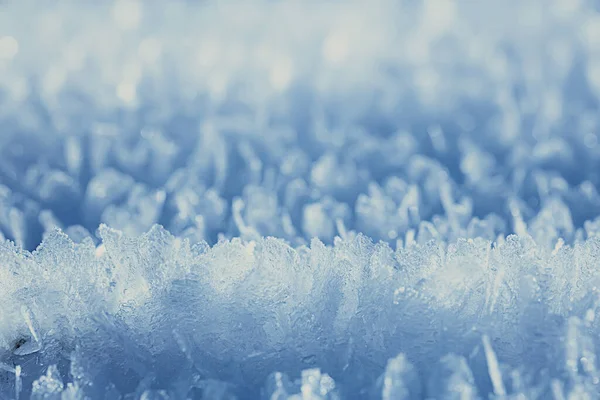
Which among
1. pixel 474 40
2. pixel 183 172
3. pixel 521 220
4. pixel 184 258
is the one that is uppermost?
pixel 474 40

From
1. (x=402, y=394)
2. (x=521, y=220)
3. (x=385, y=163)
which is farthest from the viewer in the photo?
(x=385, y=163)

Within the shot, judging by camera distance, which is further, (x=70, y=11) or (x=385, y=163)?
(x=70, y=11)

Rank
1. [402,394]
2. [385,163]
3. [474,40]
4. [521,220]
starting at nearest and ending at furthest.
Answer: [402,394] < [521,220] < [385,163] < [474,40]

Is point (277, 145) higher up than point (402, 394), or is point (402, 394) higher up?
point (277, 145)

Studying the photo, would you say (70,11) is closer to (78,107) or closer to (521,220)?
(78,107)

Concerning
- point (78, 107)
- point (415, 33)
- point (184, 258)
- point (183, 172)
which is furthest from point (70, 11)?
point (184, 258)

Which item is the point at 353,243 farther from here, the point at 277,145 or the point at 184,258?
the point at 277,145
